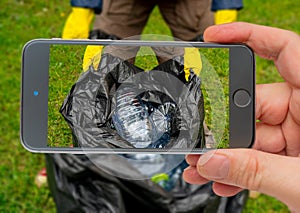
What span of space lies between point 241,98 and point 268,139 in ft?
0.69

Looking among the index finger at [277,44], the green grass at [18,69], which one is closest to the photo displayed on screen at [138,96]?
the index finger at [277,44]

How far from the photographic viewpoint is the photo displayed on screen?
3.64 feet

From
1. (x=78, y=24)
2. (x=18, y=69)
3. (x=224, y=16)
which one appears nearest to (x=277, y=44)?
(x=224, y=16)

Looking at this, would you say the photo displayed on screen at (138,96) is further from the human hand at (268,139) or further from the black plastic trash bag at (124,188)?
the black plastic trash bag at (124,188)

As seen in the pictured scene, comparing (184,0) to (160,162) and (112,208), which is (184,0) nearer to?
(160,162)

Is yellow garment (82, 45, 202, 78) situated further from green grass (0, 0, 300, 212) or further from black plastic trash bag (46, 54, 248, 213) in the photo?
green grass (0, 0, 300, 212)

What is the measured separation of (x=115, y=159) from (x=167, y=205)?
23 cm

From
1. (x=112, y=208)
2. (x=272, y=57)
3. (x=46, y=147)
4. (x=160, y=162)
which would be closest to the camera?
(x=46, y=147)

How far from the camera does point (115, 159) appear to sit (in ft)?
5.34

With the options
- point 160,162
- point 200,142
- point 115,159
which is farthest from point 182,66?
point 160,162

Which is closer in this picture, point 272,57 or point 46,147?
point 46,147

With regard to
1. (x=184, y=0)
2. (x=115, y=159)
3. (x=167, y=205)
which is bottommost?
(x=167, y=205)

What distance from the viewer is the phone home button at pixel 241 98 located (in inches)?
43.1

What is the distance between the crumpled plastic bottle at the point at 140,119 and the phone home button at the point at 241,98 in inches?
5.6
